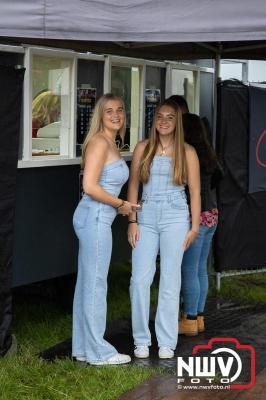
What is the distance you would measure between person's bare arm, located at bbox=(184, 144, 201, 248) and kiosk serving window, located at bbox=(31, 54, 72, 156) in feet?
4.70

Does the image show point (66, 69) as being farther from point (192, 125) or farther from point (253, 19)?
point (253, 19)

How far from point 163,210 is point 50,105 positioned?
1.65m

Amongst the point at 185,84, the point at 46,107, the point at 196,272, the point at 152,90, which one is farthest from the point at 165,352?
the point at 185,84

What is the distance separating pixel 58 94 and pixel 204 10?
262cm

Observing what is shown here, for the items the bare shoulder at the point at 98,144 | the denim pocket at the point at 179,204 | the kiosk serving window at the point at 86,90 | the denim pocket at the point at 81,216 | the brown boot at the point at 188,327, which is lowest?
the brown boot at the point at 188,327

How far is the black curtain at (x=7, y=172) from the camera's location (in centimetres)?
556

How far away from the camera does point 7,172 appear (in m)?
5.64

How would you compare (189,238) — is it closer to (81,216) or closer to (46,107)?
(81,216)

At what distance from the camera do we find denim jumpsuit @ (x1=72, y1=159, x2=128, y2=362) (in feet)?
18.3

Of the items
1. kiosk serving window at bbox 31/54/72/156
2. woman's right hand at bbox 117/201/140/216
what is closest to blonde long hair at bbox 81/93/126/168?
woman's right hand at bbox 117/201/140/216

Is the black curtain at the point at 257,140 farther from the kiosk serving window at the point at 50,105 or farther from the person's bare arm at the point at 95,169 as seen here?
the person's bare arm at the point at 95,169

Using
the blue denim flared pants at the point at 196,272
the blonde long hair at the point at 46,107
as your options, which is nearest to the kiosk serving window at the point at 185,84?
the blonde long hair at the point at 46,107

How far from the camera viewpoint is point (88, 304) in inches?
224

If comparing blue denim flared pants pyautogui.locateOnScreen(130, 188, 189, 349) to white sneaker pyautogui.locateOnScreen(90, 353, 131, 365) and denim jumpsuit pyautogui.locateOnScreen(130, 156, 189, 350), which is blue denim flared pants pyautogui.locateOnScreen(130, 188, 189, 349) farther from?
white sneaker pyautogui.locateOnScreen(90, 353, 131, 365)
